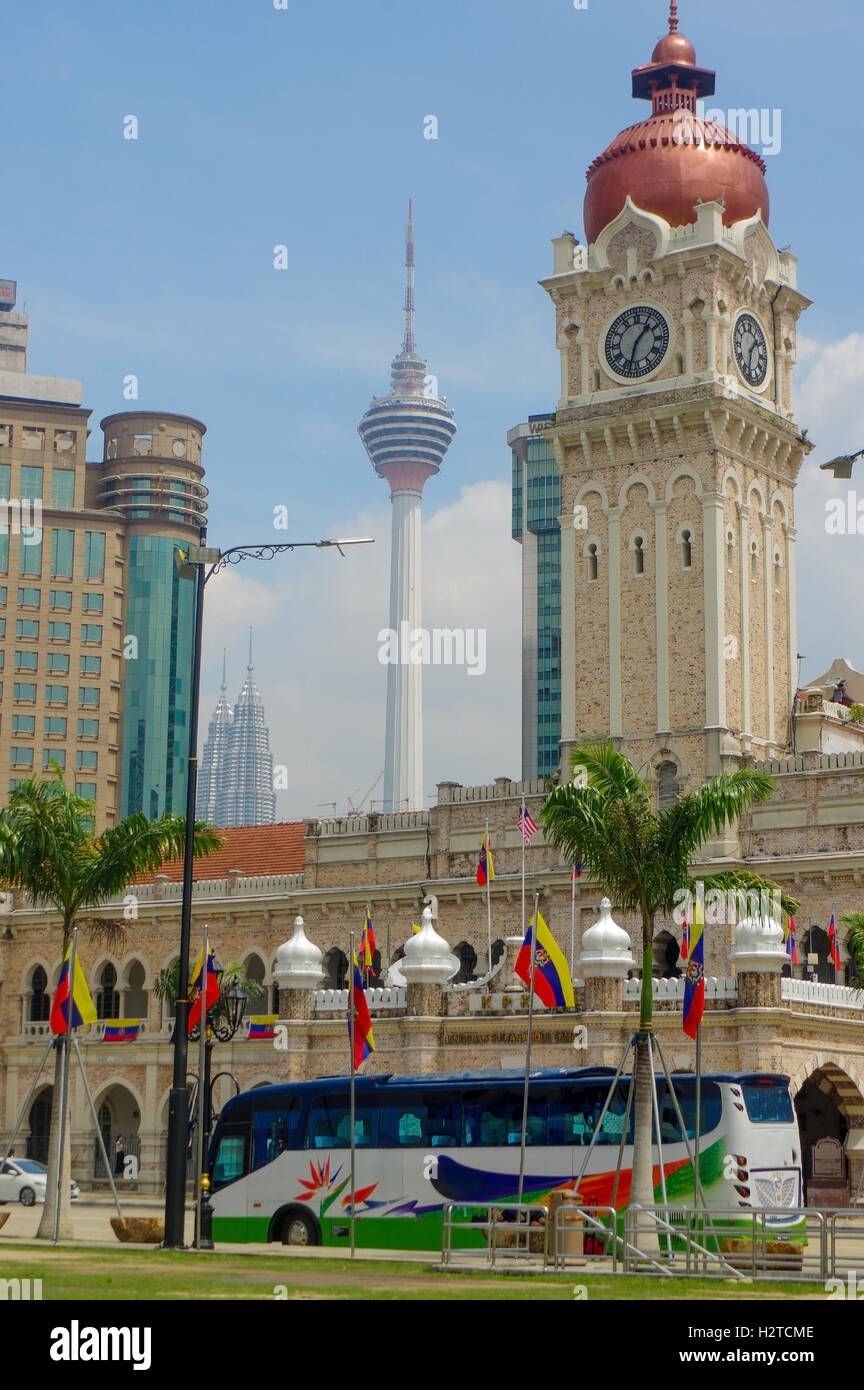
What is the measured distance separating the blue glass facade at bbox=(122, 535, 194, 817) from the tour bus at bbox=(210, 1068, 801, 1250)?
352 ft

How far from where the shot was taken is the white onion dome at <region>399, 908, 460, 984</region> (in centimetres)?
4494

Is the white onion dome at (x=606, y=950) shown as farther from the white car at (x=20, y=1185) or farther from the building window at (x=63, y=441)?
the building window at (x=63, y=441)

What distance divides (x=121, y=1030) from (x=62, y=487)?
87.8m

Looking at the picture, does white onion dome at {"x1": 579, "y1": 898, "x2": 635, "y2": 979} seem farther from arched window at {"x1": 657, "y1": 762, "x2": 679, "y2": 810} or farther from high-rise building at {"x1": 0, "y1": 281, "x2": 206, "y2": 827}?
high-rise building at {"x1": 0, "y1": 281, "x2": 206, "y2": 827}

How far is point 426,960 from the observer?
4500 cm

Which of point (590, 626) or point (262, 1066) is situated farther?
point (590, 626)

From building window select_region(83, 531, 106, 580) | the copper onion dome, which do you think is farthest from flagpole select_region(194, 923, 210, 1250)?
building window select_region(83, 531, 106, 580)

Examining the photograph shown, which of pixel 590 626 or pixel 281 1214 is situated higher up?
pixel 590 626

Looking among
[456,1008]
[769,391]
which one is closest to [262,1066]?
[456,1008]

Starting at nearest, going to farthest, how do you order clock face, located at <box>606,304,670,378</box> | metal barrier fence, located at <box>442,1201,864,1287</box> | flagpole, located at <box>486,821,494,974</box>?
metal barrier fence, located at <box>442,1201,864,1287</box> < flagpole, located at <box>486,821,494,974</box> < clock face, located at <box>606,304,670,378</box>

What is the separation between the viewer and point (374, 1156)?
35312mm
